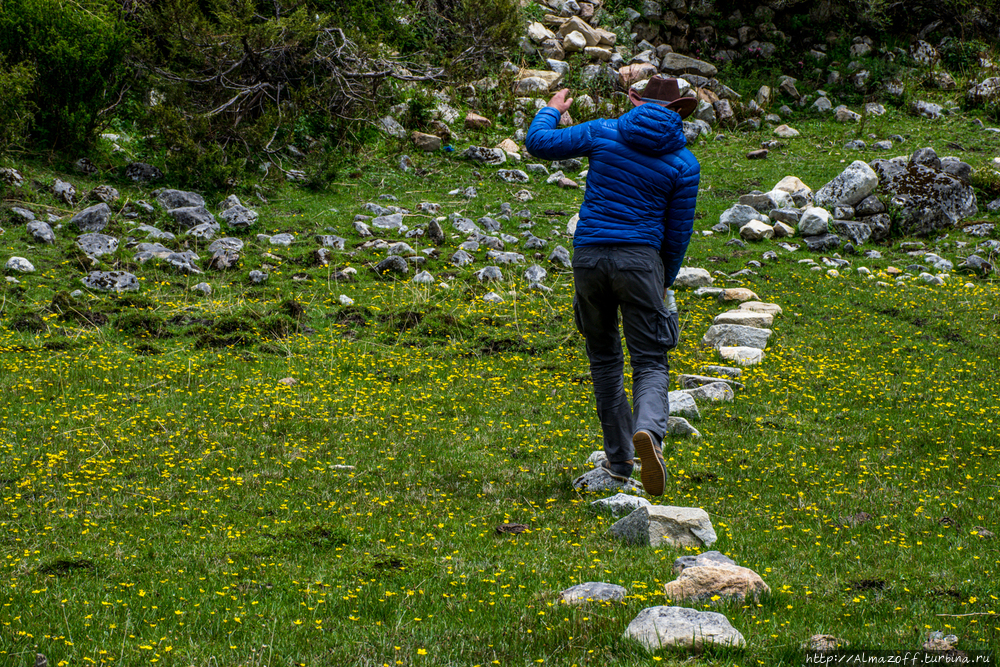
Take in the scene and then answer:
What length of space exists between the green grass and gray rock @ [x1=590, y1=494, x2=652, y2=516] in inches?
9.2

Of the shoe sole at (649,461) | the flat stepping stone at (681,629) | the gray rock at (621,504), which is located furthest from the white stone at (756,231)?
the flat stepping stone at (681,629)

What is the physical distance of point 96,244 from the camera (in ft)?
44.0

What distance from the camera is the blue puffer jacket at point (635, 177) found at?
6035 millimetres

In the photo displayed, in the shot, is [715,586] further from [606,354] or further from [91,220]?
[91,220]

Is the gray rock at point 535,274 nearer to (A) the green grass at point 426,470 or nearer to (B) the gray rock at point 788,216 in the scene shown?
(A) the green grass at point 426,470

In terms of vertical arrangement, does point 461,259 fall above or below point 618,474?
below

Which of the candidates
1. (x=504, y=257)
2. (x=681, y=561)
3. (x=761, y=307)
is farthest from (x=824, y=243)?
(x=681, y=561)

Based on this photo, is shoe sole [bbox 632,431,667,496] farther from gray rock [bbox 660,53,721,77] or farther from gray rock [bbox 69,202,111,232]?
gray rock [bbox 660,53,721,77]

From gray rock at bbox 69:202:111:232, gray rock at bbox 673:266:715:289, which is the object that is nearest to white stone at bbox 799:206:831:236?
gray rock at bbox 673:266:715:289

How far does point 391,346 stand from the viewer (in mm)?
11680

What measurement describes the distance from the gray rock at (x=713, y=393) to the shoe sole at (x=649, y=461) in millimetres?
4239

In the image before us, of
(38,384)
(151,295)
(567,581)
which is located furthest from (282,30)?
(567,581)

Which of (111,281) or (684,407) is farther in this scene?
(111,281)

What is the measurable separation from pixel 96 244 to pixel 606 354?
404 inches
